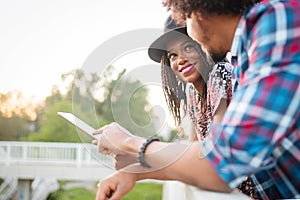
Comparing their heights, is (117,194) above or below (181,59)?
below

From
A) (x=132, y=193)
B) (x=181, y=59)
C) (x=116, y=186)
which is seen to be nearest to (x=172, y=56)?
(x=181, y=59)

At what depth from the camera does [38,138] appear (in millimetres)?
11266

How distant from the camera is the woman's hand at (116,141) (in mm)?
533

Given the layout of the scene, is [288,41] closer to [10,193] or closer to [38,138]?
[10,193]

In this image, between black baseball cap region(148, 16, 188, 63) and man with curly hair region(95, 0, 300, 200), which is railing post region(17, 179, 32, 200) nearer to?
black baseball cap region(148, 16, 188, 63)

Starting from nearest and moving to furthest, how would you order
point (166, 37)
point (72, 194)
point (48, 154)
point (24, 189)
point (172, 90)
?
point (166, 37) → point (172, 90) → point (48, 154) → point (24, 189) → point (72, 194)

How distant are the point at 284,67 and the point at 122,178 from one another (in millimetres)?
240

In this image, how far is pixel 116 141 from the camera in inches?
21.3

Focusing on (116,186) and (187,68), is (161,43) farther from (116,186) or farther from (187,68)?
(116,186)

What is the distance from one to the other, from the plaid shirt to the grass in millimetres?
8100

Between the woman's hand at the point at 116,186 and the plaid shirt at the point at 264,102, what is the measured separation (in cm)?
14

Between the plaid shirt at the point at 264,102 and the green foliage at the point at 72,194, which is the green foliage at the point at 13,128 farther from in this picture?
the plaid shirt at the point at 264,102

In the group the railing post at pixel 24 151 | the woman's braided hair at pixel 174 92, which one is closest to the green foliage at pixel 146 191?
the railing post at pixel 24 151

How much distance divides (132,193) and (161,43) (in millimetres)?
8664
